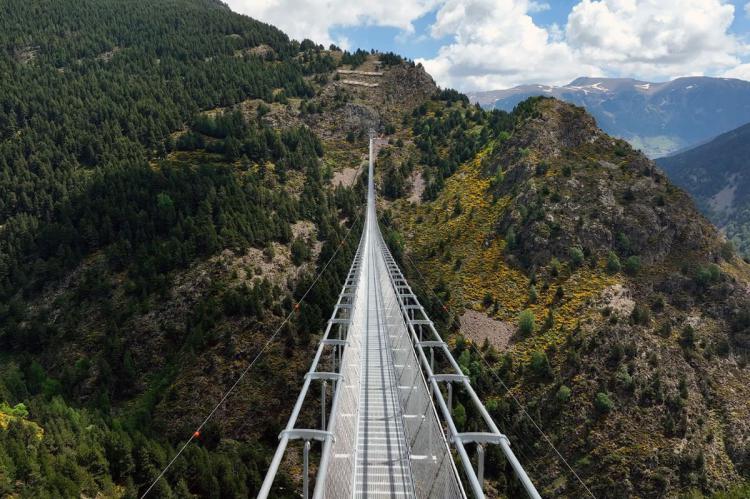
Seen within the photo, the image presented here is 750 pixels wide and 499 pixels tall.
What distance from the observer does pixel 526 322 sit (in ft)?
170

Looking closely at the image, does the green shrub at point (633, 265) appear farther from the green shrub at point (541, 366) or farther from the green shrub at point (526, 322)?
the green shrub at point (541, 366)

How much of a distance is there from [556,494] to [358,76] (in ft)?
380

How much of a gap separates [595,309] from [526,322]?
8.55 m

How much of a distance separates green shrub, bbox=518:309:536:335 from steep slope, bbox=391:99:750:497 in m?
0.15

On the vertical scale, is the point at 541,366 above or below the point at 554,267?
below

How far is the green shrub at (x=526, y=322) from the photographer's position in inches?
A: 2040

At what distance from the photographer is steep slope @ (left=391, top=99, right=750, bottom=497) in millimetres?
41469

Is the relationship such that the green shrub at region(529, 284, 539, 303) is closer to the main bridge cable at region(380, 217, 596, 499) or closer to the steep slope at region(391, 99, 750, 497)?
the steep slope at region(391, 99, 750, 497)

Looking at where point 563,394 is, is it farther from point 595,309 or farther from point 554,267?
point 554,267

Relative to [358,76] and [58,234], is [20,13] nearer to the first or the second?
A: [358,76]

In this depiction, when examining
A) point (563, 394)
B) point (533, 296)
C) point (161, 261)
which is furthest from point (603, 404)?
point (161, 261)

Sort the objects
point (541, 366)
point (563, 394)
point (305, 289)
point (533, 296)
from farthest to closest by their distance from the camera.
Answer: point (533, 296) → point (305, 289) → point (541, 366) → point (563, 394)

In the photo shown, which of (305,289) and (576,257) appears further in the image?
(576,257)

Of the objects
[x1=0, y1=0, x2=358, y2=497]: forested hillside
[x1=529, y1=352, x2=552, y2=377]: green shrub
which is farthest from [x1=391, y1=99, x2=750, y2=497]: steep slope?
[x1=0, y1=0, x2=358, y2=497]: forested hillside
